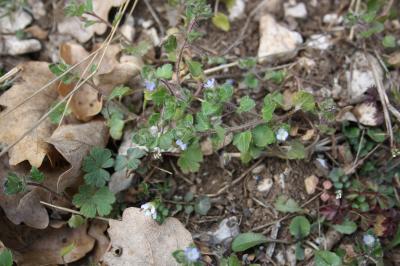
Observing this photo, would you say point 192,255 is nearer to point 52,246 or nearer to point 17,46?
point 52,246

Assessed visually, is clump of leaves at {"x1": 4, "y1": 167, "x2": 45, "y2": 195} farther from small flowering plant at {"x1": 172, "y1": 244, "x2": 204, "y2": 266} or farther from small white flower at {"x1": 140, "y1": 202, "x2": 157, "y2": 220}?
small flowering plant at {"x1": 172, "y1": 244, "x2": 204, "y2": 266}

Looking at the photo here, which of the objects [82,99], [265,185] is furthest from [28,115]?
[265,185]

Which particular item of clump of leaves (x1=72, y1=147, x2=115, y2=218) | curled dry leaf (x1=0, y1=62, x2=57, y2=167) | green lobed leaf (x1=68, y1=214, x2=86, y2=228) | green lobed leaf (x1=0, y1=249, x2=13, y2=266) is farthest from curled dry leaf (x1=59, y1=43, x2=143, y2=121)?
green lobed leaf (x1=0, y1=249, x2=13, y2=266)

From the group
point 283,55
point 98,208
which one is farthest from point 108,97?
point 283,55

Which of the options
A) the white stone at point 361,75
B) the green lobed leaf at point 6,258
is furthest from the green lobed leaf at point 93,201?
the white stone at point 361,75

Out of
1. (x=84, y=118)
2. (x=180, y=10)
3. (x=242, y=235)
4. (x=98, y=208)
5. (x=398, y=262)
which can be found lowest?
(x=398, y=262)

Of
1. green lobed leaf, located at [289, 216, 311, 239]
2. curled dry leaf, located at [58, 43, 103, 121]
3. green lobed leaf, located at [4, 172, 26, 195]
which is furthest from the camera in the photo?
curled dry leaf, located at [58, 43, 103, 121]

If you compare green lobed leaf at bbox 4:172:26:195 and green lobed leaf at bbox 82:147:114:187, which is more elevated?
green lobed leaf at bbox 4:172:26:195

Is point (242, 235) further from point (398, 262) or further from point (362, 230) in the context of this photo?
point (398, 262)
